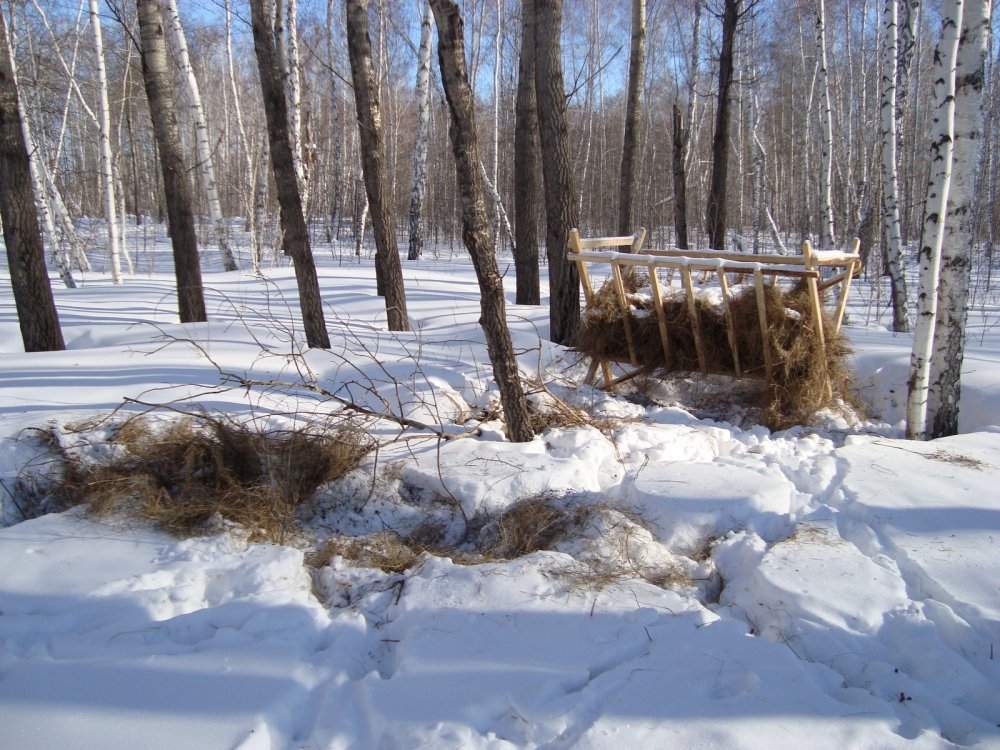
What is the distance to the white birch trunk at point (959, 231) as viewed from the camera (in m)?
3.89

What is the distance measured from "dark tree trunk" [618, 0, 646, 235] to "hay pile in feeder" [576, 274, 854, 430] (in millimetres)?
4238

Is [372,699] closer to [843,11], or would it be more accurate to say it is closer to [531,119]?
[531,119]

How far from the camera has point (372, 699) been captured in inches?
82.0

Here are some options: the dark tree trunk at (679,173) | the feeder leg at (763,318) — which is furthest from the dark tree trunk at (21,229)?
the dark tree trunk at (679,173)

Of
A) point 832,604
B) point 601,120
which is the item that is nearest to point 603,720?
point 832,604

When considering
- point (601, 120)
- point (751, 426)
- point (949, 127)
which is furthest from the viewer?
point (601, 120)

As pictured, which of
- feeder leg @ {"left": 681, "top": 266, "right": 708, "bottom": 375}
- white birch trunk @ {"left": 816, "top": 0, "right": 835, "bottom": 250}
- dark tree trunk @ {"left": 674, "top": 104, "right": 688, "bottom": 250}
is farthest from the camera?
dark tree trunk @ {"left": 674, "top": 104, "right": 688, "bottom": 250}

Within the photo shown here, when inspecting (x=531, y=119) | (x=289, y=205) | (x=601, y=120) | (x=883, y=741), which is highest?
(x=601, y=120)

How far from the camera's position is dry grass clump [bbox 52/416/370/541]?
3266 mm

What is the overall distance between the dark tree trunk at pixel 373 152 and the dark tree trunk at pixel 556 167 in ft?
5.48

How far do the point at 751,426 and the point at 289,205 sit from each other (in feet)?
14.0

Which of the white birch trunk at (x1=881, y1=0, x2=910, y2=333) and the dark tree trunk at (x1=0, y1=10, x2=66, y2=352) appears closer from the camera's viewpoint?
the dark tree trunk at (x1=0, y1=10, x2=66, y2=352)

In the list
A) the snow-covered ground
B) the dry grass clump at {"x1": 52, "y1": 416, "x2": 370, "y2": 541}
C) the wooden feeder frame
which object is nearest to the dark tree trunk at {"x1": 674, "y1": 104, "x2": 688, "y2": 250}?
the wooden feeder frame

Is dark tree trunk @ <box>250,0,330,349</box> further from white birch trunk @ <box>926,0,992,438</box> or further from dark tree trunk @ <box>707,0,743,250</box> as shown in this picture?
dark tree trunk @ <box>707,0,743,250</box>
